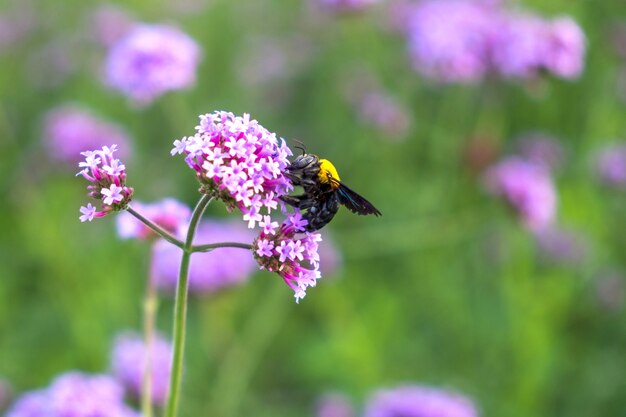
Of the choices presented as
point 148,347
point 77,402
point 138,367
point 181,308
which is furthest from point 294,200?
point 138,367

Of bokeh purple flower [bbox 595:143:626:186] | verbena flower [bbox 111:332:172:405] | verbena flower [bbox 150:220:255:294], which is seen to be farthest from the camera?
bokeh purple flower [bbox 595:143:626:186]

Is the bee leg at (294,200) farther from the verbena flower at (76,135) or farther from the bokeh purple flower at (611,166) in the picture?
the bokeh purple flower at (611,166)

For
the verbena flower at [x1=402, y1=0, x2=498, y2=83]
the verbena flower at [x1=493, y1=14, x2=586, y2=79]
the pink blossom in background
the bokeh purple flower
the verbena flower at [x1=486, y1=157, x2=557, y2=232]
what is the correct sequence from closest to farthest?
the verbena flower at [x1=493, y1=14, x2=586, y2=79] < the verbena flower at [x1=486, y1=157, x2=557, y2=232] < the verbena flower at [x1=402, y1=0, x2=498, y2=83] < the bokeh purple flower < the pink blossom in background

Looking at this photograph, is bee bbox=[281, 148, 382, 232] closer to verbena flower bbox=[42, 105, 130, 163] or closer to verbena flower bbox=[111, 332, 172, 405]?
verbena flower bbox=[111, 332, 172, 405]

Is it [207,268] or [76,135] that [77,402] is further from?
[76,135]

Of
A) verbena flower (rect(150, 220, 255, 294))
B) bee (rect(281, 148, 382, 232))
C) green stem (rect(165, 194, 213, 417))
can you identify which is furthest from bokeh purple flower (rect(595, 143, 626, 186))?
green stem (rect(165, 194, 213, 417))

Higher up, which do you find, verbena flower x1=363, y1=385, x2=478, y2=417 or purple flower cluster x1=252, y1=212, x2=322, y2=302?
verbena flower x1=363, y1=385, x2=478, y2=417

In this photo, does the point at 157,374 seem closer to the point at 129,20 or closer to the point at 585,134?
the point at 585,134
